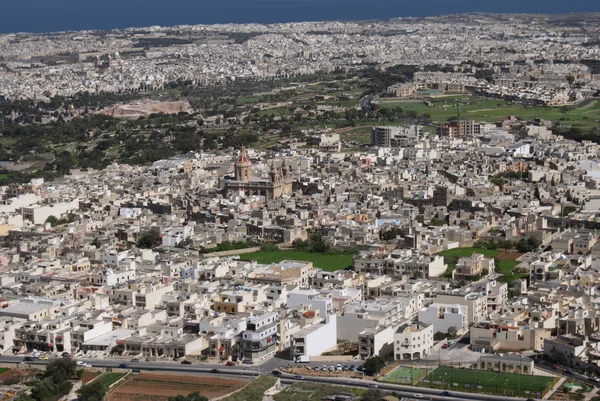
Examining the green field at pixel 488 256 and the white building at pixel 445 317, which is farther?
the green field at pixel 488 256

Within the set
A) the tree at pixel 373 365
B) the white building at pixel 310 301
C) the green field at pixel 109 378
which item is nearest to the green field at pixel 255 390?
the tree at pixel 373 365

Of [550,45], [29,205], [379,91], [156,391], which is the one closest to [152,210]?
[29,205]

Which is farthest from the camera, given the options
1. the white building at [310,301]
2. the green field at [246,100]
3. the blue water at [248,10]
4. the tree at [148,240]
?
the blue water at [248,10]

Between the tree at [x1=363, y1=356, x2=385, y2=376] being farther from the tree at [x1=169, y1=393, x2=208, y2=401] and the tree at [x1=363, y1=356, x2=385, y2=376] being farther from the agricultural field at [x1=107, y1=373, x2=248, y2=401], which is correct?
the tree at [x1=169, y1=393, x2=208, y2=401]

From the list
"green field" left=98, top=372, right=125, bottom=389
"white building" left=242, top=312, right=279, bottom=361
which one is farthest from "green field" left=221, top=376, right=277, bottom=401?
"green field" left=98, top=372, right=125, bottom=389

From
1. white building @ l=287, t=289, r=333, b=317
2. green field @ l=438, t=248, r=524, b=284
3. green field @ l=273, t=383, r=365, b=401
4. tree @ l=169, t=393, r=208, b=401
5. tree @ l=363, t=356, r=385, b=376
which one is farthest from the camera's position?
green field @ l=438, t=248, r=524, b=284

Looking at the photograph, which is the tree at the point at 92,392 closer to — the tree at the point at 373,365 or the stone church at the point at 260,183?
the tree at the point at 373,365
